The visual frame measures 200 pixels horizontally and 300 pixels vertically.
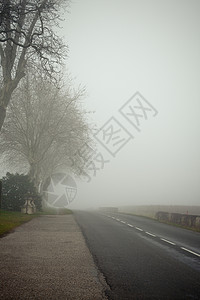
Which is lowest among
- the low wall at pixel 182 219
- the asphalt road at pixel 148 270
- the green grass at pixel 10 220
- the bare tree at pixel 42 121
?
the low wall at pixel 182 219

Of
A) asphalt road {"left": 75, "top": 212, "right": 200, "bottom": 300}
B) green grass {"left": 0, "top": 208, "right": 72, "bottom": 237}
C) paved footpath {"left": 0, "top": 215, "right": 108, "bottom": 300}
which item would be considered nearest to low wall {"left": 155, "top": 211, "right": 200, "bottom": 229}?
asphalt road {"left": 75, "top": 212, "right": 200, "bottom": 300}

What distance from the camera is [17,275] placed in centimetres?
494

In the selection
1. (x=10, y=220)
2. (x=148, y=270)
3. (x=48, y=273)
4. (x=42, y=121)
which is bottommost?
(x=10, y=220)

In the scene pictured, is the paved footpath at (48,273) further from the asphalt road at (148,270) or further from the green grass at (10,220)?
the green grass at (10,220)

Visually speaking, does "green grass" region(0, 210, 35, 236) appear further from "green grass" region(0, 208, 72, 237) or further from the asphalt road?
the asphalt road

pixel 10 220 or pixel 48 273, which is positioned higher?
pixel 48 273

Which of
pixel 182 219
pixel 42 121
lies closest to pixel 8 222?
pixel 182 219

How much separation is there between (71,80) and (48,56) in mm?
12901

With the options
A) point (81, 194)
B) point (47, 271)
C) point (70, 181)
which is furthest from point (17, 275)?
point (81, 194)

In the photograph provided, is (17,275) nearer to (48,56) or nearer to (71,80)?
(48,56)

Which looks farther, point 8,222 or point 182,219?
point 182,219

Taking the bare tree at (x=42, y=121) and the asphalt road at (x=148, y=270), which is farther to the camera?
the bare tree at (x=42, y=121)

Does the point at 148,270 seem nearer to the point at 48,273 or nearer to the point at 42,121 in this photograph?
the point at 48,273

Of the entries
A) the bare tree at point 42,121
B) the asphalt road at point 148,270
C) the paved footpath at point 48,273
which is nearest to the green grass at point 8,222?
the paved footpath at point 48,273
